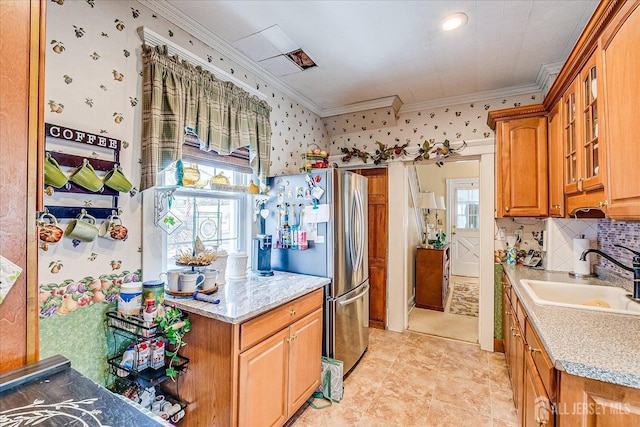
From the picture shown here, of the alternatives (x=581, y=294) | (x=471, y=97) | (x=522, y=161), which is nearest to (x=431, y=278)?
(x=522, y=161)

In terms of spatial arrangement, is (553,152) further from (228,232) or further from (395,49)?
(228,232)

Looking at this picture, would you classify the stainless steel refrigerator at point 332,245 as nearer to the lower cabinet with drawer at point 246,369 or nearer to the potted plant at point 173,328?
the lower cabinet with drawer at point 246,369

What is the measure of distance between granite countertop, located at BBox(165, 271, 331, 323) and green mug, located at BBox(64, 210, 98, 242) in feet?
1.74

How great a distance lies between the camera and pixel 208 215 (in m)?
2.36

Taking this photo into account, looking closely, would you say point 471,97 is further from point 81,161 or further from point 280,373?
point 81,161

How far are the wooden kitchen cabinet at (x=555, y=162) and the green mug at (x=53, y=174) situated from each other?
3133 mm

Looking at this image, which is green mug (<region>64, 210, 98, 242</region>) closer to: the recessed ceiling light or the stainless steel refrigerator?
the stainless steel refrigerator

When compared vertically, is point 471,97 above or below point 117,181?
above

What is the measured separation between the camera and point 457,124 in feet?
10.6

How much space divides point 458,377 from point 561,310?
1359 mm

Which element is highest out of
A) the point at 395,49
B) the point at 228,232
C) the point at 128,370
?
the point at 395,49

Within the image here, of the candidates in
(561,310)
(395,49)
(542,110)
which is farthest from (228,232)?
(542,110)

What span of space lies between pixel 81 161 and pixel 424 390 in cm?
273

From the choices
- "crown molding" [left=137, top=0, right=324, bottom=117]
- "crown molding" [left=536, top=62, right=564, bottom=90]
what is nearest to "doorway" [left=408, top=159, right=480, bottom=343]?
"crown molding" [left=536, top=62, right=564, bottom=90]
